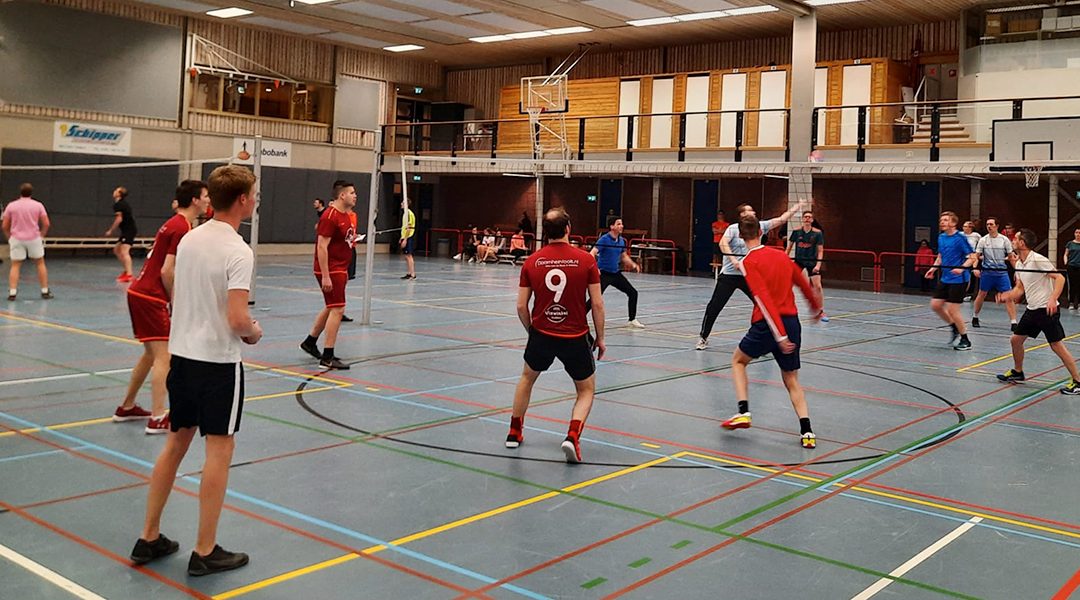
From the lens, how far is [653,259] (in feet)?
104

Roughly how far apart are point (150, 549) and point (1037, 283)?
9.45 metres

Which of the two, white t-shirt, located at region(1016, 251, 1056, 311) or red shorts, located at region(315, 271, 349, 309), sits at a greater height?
white t-shirt, located at region(1016, 251, 1056, 311)

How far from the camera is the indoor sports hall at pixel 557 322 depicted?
467 cm

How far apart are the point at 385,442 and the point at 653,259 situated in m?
25.4

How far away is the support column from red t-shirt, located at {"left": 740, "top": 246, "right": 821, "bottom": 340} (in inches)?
698

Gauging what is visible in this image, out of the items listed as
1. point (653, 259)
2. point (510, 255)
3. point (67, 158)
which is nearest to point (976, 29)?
point (653, 259)

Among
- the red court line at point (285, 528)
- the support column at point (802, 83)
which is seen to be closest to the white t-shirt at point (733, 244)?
the red court line at point (285, 528)

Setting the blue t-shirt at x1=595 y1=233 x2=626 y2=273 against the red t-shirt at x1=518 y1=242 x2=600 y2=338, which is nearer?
the red t-shirt at x1=518 y1=242 x2=600 y2=338

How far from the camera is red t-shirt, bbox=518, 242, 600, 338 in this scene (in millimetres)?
6695

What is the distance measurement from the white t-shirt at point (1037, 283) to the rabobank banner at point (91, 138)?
26694mm

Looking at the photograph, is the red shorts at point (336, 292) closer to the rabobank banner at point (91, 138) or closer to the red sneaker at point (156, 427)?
the red sneaker at point (156, 427)

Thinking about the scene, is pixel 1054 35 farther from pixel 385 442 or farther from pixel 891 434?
pixel 385 442

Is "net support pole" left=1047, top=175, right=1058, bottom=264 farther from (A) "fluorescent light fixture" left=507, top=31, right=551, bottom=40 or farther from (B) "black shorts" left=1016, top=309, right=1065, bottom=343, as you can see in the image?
(A) "fluorescent light fixture" left=507, top=31, right=551, bottom=40

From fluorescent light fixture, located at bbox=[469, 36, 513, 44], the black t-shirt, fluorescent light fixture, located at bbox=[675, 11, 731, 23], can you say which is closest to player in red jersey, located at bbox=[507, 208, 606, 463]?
the black t-shirt
